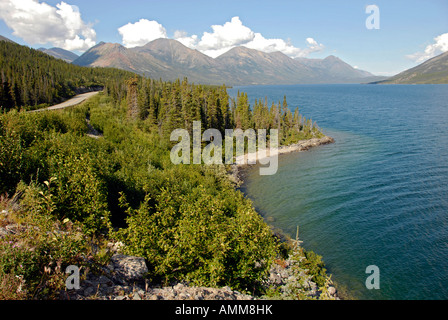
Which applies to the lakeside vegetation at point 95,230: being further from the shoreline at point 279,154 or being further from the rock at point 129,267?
the shoreline at point 279,154

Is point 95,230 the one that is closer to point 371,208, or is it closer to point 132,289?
point 132,289

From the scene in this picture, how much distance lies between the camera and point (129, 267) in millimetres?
11633

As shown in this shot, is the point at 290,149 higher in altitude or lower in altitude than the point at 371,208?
higher

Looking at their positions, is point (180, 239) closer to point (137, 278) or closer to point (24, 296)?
point (137, 278)

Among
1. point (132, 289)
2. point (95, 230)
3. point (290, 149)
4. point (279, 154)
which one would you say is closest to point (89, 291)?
point (132, 289)

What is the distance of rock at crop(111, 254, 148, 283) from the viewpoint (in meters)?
11.2

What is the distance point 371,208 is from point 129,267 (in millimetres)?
41443

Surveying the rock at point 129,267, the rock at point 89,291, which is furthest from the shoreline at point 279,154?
the rock at point 89,291

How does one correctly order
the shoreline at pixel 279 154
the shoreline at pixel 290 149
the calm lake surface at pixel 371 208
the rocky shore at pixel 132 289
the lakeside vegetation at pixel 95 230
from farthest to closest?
the shoreline at pixel 290 149
the calm lake surface at pixel 371 208
the shoreline at pixel 279 154
the rocky shore at pixel 132 289
the lakeside vegetation at pixel 95 230

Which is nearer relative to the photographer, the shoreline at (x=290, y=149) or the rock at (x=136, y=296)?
the rock at (x=136, y=296)

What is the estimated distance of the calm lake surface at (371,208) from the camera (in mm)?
27875

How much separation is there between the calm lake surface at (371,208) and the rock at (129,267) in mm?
23237

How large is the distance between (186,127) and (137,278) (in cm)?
5875

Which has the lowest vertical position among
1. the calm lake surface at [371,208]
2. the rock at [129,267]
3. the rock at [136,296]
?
the calm lake surface at [371,208]
